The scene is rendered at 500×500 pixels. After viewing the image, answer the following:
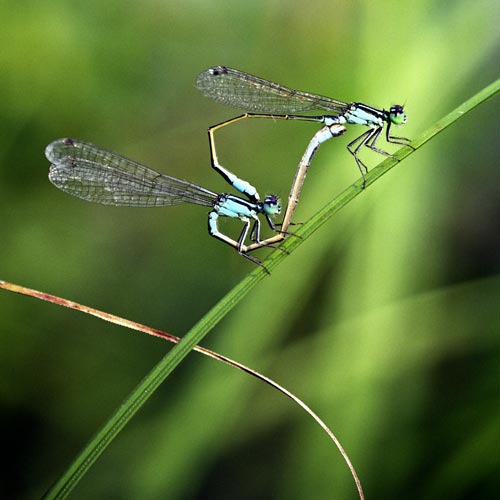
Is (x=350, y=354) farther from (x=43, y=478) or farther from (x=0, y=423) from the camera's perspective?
(x=0, y=423)

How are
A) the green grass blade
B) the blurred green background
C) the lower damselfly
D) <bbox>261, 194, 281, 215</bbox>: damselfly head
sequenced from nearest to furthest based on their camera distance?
the green grass blade, <bbox>261, 194, 281, 215</bbox>: damselfly head, the lower damselfly, the blurred green background

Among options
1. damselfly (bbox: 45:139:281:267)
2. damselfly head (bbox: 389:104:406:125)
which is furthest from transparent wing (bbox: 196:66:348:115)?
damselfly (bbox: 45:139:281:267)

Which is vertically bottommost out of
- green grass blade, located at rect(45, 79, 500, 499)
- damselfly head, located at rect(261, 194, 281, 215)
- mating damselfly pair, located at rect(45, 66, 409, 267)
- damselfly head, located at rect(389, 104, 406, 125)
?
green grass blade, located at rect(45, 79, 500, 499)

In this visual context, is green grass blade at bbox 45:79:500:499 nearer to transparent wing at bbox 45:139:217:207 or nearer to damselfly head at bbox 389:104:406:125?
damselfly head at bbox 389:104:406:125

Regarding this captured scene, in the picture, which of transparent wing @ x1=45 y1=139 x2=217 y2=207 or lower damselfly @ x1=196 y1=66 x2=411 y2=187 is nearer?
transparent wing @ x1=45 y1=139 x2=217 y2=207

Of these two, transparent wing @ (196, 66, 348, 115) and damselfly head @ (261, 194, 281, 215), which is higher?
transparent wing @ (196, 66, 348, 115)

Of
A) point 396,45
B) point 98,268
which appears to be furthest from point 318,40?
point 98,268

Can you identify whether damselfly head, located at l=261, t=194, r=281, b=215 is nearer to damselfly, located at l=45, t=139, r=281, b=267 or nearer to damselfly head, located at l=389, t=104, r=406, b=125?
damselfly, located at l=45, t=139, r=281, b=267

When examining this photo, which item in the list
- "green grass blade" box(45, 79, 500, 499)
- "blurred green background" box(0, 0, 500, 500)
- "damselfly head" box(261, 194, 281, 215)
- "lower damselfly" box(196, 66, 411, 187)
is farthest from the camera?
"blurred green background" box(0, 0, 500, 500)
